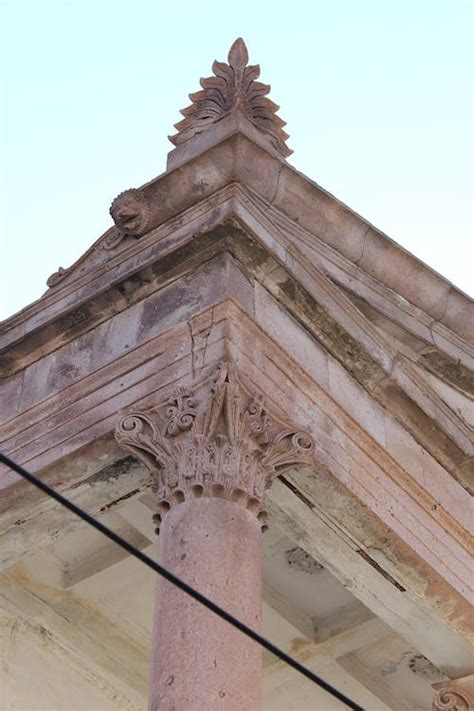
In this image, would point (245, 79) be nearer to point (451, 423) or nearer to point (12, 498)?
point (451, 423)

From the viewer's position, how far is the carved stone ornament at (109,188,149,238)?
53.8 feet

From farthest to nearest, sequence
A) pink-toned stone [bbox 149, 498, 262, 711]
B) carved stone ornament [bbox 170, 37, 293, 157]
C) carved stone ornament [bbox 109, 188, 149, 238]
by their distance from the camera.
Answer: carved stone ornament [bbox 170, 37, 293, 157]
carved stone ornament [bbox 109, 188, 149, 238]
pink-toned stone [bbox 149, 498, 262, 711]

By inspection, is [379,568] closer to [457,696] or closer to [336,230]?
[457,696]

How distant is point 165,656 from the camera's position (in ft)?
40.7

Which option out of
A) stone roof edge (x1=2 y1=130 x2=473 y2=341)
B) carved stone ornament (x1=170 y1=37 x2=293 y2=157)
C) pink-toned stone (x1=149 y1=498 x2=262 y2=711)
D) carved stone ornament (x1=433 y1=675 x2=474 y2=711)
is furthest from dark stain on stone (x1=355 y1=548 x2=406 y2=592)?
carved stone ornament (x1=170 y1=37 x2=293 y2=157)

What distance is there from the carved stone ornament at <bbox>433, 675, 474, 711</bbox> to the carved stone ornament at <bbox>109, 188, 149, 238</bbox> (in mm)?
5348

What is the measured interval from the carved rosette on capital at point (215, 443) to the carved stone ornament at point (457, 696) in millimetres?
3555

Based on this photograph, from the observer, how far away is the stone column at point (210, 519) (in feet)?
40.2

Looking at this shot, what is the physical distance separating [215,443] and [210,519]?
783mm

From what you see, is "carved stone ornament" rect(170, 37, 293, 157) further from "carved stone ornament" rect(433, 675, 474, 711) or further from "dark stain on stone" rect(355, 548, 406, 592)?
"carved stone ornament" rect(433, 675, 474, 711)

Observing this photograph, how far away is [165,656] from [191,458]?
1850mm

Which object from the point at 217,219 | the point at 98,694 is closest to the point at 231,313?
the point at 217,219

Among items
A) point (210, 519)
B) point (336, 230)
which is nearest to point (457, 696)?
point (210, 519)

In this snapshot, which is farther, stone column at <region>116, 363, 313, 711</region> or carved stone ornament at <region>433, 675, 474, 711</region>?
carved stone ornament at <region>433, 675, 474, 711</region>
